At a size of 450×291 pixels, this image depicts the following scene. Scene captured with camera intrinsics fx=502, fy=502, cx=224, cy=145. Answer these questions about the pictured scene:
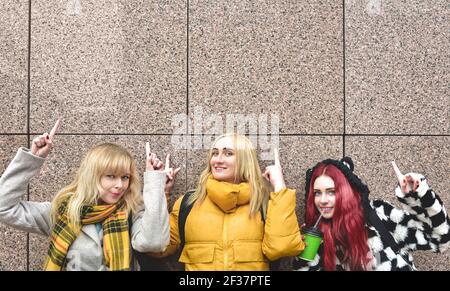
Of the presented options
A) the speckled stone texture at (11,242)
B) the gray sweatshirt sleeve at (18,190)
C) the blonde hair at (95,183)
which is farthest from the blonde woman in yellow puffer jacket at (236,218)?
the speckled stone texture at (11,242)

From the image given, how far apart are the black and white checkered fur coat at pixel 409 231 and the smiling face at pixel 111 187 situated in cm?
151

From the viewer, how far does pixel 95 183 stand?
3.85m

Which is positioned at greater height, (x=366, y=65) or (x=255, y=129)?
(x=366, y=65)

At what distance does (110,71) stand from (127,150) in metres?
0.76

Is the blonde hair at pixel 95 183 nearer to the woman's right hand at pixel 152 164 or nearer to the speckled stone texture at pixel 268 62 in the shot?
the woman's right hand at pixel 152 164

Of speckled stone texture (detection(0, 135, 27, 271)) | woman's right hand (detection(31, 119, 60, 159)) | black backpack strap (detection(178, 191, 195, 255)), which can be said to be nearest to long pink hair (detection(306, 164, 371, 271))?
black backpack strap (detection(178, 191, 195, 255))

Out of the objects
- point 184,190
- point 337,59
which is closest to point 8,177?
point 184,190

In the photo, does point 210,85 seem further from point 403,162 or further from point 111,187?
point 403,162

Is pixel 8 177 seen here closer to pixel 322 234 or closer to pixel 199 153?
pixel 199 153

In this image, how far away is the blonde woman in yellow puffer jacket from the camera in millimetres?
3811

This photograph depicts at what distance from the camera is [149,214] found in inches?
142

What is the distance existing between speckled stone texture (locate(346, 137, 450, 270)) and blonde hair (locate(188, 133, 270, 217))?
920mm

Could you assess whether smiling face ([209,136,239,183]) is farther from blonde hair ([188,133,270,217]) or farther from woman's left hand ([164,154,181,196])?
woman's left hand ([164,154,181,196])
